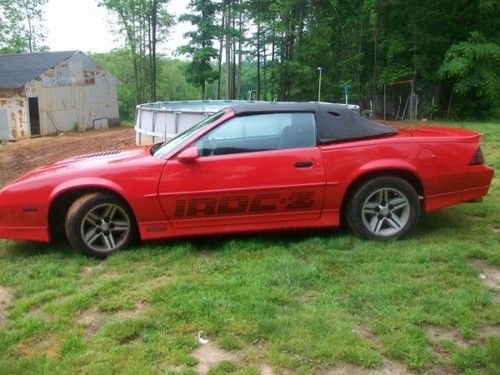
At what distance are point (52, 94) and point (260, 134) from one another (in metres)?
28.7

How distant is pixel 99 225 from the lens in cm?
542

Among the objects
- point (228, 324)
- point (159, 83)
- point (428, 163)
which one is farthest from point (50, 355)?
point (159, 83)

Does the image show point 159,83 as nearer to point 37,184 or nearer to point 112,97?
point 112,97

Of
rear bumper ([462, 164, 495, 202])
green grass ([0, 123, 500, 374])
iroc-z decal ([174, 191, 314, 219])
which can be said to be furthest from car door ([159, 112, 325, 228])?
rear bumper ([462, 164, 495, 202])

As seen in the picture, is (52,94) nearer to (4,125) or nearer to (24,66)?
(24,66)

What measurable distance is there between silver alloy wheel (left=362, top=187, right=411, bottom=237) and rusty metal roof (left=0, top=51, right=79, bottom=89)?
27.8m

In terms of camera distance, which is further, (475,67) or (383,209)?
(475,67)

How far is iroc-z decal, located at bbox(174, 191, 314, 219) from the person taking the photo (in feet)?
17.4

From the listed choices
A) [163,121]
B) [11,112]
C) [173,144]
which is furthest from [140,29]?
[173,144]

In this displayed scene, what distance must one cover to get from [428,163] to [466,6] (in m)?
22.2

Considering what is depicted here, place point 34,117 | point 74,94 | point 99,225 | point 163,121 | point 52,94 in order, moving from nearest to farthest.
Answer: point 99,225 → point 163,121 → point 34,117 → point 52,94 → point 74,94

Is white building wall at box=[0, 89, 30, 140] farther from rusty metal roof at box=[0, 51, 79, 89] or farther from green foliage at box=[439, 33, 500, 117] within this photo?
green foliage at box=[439, 33, 500, 117]

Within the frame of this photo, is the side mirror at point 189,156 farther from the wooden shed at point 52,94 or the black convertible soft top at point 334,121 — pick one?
the wooden shed at point 52,94

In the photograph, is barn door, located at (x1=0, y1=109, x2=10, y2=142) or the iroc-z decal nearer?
the iroc-z decal
